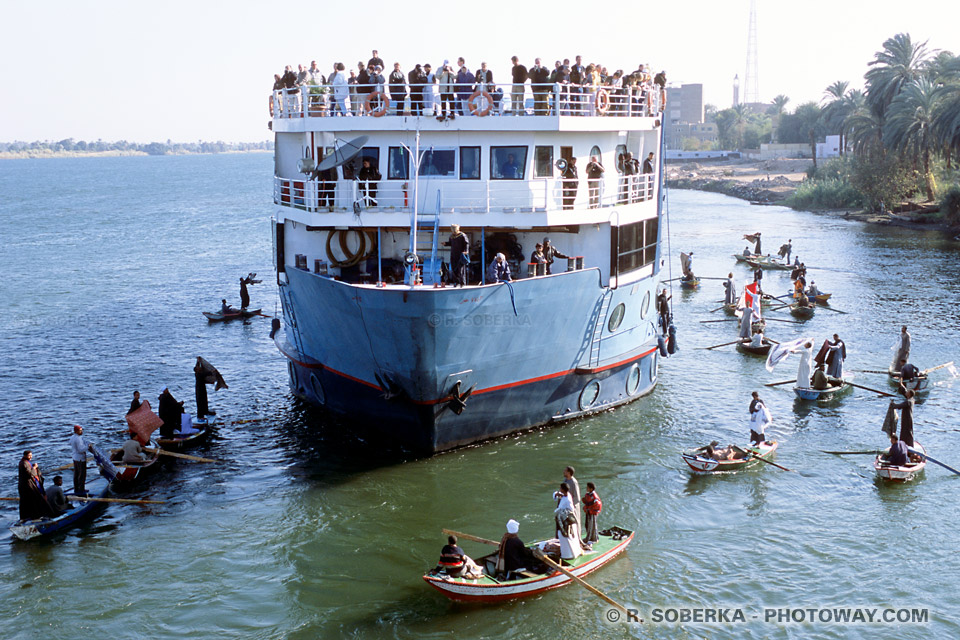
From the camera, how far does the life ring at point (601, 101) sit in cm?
2259

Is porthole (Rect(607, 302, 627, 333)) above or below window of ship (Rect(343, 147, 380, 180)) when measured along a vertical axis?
below

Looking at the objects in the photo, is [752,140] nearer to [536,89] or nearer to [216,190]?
[216,190]

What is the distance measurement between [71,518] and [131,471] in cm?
210

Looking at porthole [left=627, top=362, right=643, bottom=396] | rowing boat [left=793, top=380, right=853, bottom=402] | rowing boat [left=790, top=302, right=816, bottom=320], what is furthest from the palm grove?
porthole [left=627, top=362, right=643, bottom=396]

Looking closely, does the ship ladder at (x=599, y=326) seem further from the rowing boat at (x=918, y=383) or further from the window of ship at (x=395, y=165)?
the rowing boat at (x=918, y=383)

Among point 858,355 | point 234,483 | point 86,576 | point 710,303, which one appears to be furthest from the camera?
point 710,303

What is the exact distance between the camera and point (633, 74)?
25.5 m

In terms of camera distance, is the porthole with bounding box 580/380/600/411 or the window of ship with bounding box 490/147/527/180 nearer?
the window of ship with bounding box 490/147/527/180

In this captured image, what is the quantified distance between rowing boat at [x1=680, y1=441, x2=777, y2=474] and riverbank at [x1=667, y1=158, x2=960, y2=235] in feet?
158

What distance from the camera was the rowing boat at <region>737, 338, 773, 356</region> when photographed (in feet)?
100.0

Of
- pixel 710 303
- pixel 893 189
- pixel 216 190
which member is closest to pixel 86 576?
pixel 710 303

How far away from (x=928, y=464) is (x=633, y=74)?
12989mm

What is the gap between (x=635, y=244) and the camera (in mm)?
23844

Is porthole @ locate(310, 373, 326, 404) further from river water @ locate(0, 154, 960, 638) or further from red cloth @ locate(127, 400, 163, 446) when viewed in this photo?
red cloth @ locate(127, 400, 163, 446)
